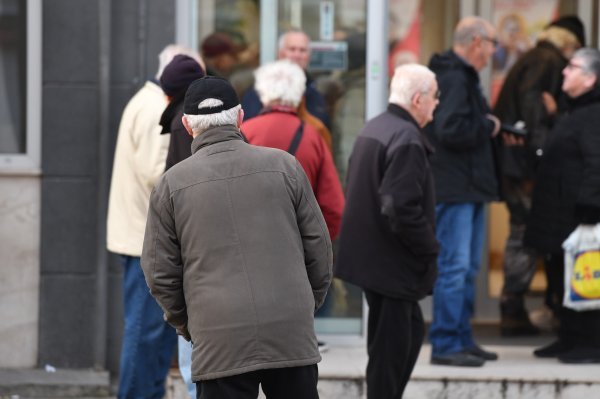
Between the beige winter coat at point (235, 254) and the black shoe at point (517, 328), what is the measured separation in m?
4.48

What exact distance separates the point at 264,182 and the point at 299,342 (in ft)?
1.79

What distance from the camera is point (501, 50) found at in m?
9.28

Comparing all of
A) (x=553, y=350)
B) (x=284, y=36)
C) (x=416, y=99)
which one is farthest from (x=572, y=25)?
(x=416, y=99)

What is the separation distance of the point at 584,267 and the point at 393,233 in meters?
1.69

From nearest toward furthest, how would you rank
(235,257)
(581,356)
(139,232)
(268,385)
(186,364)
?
(235,257)
(268,385)
(186,364)
(139,232)
(581,356)

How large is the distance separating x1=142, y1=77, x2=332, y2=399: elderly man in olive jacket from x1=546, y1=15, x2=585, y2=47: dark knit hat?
4.74 metres

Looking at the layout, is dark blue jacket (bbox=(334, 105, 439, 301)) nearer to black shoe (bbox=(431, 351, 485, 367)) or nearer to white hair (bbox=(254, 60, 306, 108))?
white hair (bbox=(254, 60, 306, 108))

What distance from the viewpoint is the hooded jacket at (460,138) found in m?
7.18

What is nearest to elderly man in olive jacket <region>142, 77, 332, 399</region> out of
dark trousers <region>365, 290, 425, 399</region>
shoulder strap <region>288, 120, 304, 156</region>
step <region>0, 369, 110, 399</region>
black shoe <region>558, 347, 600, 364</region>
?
dark trousers <region>365, 290, 425, 399</region>

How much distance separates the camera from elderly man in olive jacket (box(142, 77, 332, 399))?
4324 millimetres

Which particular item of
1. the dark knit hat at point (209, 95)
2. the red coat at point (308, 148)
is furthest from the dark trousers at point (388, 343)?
the dark knit hat at point (209, 95)

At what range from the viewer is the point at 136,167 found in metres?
6.65

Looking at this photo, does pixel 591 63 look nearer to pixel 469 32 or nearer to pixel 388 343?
pixel 469 32

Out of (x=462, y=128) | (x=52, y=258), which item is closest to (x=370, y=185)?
(x=462, y=128)
